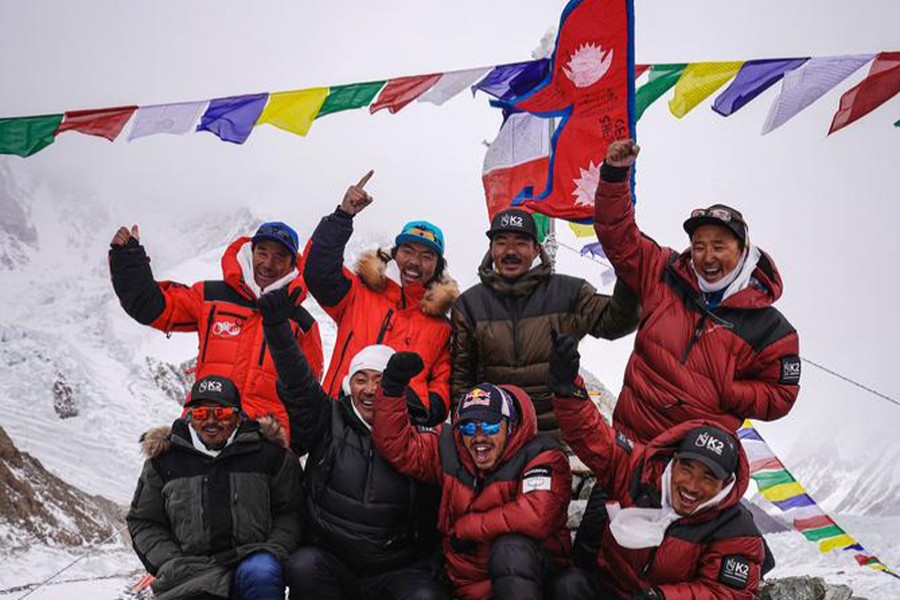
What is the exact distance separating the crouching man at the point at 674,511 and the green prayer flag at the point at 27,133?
5.94m

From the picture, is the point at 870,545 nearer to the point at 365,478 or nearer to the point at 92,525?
the point at 365,478

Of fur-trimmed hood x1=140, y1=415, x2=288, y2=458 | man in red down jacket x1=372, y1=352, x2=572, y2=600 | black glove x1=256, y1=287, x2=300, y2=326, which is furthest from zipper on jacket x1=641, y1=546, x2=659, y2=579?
black glove x1=256, y1=287, x2=300, y2=326

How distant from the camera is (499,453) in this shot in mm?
3520

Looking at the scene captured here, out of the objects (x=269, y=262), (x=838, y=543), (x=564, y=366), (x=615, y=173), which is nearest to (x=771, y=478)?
(x=838, y=543)

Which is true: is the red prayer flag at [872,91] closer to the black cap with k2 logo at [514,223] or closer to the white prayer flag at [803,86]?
the white prayer flag at [803,86]

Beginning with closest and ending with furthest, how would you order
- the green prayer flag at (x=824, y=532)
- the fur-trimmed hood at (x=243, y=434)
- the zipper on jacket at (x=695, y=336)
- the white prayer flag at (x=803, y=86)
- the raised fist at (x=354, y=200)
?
the zipper on jacket at (x=695, y=336) → the fur-trimmed hood at (x=243, y=434) → the raised fist at (x=354, y=200) → the white prayer flag at (x=803, y=86) → the green prayer flag at (x=824, y=532)

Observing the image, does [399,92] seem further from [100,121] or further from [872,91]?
[872,91]

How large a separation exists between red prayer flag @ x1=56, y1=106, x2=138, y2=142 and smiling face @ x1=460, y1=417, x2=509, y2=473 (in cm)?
521

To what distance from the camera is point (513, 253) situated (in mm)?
4289

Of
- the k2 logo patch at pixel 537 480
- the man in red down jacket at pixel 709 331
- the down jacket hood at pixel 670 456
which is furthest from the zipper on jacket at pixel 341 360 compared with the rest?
the down jacket hood at pixel 670 456

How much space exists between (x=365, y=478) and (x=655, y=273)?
6.72 feet

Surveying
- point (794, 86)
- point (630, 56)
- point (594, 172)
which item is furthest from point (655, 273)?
point (794, 86)

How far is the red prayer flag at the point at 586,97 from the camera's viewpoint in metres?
5.20

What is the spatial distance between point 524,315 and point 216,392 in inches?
76.0
